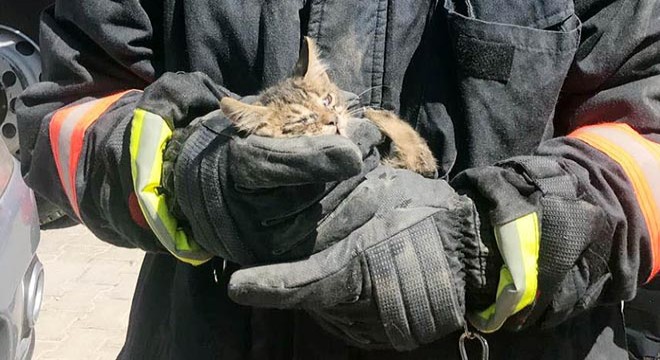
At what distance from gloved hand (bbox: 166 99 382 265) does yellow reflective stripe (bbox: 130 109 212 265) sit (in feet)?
0.11

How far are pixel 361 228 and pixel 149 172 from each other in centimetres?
38

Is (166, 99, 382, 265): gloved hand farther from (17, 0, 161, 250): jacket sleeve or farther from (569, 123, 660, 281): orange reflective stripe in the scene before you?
(569, 123, 660, 281): orange reflective stripe

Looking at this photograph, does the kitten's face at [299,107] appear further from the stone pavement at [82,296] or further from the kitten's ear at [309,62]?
the stone pavement at [82,296]

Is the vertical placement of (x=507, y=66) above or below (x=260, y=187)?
above

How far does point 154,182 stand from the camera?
1.47m

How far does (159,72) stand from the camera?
5.57 feet

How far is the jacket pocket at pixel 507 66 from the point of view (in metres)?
1.47

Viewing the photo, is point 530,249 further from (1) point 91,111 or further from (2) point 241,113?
(1) point 91,111

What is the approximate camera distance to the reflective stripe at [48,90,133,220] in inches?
63.4

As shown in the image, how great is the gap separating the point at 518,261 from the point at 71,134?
864 mm

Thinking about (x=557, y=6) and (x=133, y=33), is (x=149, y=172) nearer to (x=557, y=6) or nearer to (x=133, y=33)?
(x=133, y=33)

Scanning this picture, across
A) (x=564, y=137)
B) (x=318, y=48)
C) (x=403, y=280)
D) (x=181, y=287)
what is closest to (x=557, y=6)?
(x=564, y=137)

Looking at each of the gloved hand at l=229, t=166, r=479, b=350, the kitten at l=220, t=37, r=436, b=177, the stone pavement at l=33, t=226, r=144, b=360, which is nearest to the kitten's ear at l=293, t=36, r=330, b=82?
the kitten at l=220, t=37, r=436, b=177

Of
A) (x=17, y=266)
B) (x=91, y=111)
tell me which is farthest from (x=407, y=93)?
(x=17, y=266)
